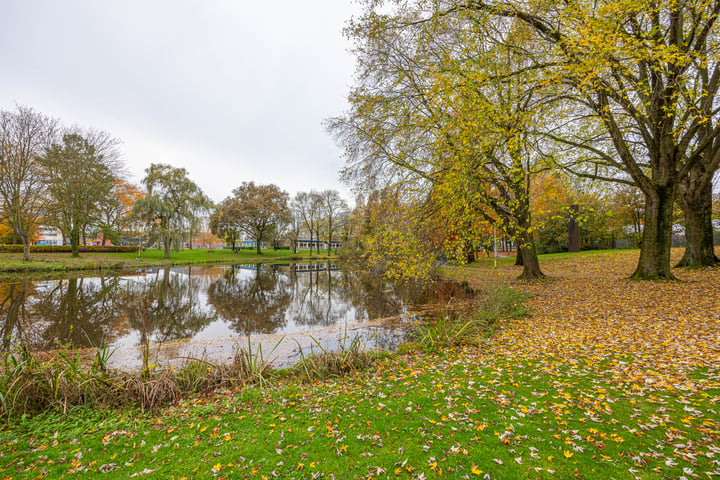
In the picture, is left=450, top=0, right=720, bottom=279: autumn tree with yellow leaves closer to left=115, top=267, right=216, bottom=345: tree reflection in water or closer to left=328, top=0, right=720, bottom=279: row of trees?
left=328, top=0, right=720, bottom=279: row of trees

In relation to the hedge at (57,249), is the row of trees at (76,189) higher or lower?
higher

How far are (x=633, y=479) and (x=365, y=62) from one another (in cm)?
1204

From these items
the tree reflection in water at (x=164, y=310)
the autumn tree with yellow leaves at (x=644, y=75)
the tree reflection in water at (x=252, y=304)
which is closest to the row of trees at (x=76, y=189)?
the tree reflection in water at (x=164, y=310)

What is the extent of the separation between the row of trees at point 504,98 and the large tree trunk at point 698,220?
6cm

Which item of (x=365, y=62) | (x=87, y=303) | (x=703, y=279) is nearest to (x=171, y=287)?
(x=87, y=303)

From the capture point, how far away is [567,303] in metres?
10.1

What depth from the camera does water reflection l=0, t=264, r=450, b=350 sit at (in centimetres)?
943

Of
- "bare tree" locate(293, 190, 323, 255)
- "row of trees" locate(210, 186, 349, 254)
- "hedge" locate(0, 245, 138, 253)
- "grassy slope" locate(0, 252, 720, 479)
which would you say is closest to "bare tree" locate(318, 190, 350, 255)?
"row of trees" locate(210, 186, 349, 254)

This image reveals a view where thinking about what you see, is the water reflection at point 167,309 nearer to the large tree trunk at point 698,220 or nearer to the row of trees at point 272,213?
the large tree trunk at point 698,220

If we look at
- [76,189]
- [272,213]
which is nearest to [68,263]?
[76,189]

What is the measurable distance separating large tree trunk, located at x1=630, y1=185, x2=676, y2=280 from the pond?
778cm

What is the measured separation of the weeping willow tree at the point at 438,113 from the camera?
8297 millimetres

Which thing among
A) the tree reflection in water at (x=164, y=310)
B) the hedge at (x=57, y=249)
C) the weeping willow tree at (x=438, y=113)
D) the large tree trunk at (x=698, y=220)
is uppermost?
the weeping willow tree at (x=438, y=113)

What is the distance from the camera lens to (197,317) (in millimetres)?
11867
